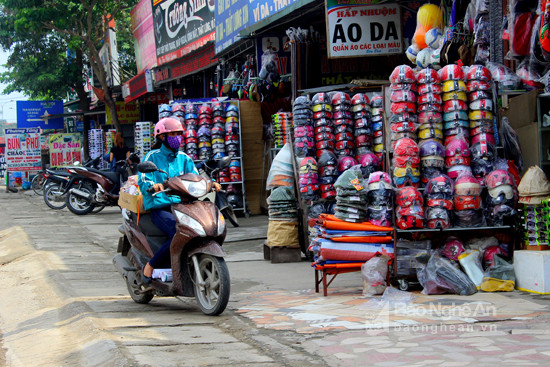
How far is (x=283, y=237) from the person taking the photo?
998 centimetres

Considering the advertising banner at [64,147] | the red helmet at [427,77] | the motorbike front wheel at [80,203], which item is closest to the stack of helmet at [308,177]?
the red helmet at [427,77]

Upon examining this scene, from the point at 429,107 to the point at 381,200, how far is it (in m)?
1.08

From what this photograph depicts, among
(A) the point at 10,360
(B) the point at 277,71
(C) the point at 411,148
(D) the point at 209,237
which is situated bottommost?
(A) the point at 10,360

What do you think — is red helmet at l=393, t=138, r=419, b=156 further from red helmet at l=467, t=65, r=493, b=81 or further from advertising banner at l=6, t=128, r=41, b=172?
advertising banner at l=6, t=128, r=41, b=172

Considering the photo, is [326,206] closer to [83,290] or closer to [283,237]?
[283,237]

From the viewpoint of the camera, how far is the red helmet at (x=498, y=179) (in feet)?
24.3

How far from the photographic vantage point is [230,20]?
53.3 ft

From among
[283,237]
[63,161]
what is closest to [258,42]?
[283,237]

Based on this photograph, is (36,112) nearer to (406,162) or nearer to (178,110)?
(178,110)

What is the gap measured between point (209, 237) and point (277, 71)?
7899mm

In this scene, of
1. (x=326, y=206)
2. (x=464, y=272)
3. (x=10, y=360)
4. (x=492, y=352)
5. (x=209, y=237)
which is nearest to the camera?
(x=492, y=352)

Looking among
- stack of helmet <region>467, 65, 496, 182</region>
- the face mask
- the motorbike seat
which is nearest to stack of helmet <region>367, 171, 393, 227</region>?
stack of helmet <region>467, 65, 496, 182</region>

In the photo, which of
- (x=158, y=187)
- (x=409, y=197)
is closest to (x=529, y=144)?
(x=409, y=197)

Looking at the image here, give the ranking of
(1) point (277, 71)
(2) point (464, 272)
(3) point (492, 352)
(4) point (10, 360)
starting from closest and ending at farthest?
(3) point (492, 352) < (4) point (10, 360) < (2) point (464, 272) < (1) point (277, 71)
